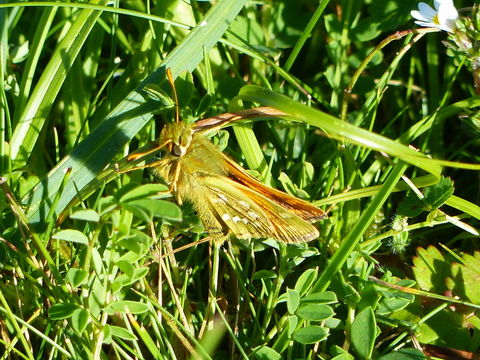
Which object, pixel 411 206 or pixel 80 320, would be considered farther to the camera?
pixel 411 206

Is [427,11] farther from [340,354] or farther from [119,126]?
[340,354]

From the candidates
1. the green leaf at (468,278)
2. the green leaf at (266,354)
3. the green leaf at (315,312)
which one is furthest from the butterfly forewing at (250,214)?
the green leaf at (468,278)

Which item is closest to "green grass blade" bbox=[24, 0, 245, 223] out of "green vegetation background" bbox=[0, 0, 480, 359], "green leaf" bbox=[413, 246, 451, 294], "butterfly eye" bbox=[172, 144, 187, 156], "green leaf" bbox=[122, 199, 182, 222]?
"green vegetation background" bbox=[0, 0, 480, 359]

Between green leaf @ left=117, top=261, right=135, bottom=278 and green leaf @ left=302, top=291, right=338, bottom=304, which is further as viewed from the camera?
green leaf @ left=302, top=291, right=338, bottom=304

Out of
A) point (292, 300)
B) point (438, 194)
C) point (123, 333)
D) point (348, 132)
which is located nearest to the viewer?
point (348, 132)

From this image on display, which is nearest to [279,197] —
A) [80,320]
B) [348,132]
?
[348,132]

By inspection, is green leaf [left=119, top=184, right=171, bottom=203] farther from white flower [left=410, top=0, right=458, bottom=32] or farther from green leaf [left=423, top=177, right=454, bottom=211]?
white flower [left=410, top=0, right=458, bottom=32]

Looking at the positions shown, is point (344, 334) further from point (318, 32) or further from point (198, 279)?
point (318, 32)
